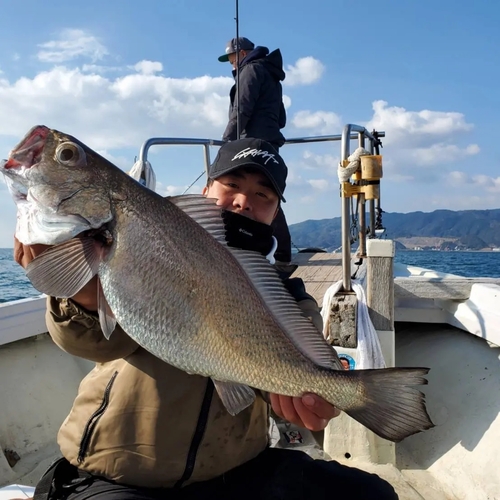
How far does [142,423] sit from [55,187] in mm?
1129

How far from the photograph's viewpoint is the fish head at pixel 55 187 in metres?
1.65

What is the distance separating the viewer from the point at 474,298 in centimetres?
486

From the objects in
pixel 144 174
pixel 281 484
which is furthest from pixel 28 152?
pixel 144 174

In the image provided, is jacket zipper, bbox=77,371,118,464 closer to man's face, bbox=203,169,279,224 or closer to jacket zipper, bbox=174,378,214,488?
jacket zipper, bbox=174,378,214,488

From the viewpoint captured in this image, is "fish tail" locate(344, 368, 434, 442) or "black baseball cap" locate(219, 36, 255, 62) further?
"black baseball cap" locate(219, 36, 255, 62)

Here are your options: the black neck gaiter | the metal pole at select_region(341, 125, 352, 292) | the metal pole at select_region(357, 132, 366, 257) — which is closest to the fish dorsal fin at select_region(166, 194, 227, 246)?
the black neck gaiter

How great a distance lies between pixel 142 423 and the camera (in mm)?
2129

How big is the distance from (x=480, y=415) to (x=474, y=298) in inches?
47.2

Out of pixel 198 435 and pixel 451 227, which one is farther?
pixel 451 227

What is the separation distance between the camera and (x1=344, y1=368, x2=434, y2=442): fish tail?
163cm

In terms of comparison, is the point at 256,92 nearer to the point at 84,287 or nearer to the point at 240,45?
the point at 240,45

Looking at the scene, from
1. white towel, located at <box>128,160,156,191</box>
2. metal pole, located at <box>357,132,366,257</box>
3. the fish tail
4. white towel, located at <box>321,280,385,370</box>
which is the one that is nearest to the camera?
the fish tail

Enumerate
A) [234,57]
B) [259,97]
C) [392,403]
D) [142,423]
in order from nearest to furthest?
[392,403], [142,423], [259,97], [234,57]

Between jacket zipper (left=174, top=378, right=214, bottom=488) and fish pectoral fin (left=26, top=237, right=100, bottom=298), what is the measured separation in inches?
34.7
